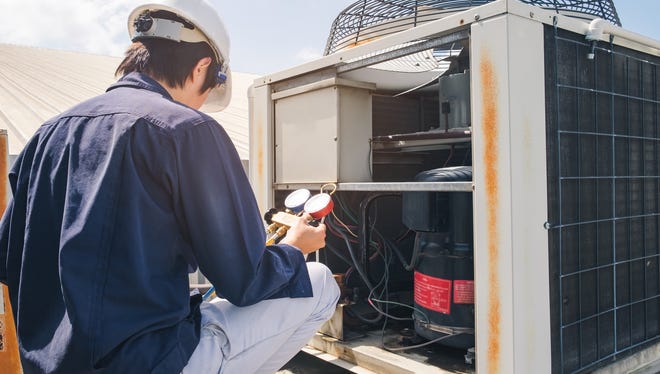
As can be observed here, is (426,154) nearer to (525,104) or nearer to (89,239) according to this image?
(525,104)

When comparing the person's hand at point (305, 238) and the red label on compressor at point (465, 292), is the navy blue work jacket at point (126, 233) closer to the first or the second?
the person's hand at point (305, 238)

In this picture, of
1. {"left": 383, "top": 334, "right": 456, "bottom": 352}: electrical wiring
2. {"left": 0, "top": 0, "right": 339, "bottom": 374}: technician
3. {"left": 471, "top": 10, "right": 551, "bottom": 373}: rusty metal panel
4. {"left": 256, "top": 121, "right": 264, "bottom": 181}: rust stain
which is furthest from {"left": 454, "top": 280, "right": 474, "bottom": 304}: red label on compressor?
{"left": 256, "top": 121, "right": 264, "bottom": 181}: rust stain

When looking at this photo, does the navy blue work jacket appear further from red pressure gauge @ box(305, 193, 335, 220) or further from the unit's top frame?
the unit's top frame

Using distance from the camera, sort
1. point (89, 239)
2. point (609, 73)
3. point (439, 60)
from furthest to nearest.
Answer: point (439, 60)
point (609, 73)
point (89, 239)

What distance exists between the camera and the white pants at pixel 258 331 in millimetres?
1256

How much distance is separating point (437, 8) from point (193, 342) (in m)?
1.71

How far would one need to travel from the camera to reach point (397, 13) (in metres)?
2.40

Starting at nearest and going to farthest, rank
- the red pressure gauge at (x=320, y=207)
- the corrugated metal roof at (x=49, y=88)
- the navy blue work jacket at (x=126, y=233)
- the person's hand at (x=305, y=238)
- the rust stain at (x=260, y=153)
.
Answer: the navy blue work jacket at (x=126, y=233)
the person's hand at (x=305, y=238)
the red pressure gauge at (x=320, y=207)
the rust stain at (x=260, y=153)
the corrugated metal roof at (x=49, y=88)

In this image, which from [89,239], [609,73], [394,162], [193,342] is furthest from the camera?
→ [394,162]

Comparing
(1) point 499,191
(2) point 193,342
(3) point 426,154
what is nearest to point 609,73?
(1) point 499,191

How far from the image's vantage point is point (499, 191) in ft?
4.73

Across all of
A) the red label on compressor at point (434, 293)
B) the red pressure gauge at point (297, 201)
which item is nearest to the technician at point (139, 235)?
the red pressure gauge at point (297, 201)

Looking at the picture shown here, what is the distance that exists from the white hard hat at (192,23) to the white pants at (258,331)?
0.68 metres

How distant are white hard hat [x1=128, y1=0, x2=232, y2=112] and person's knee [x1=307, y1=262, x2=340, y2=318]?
0.65 meters
